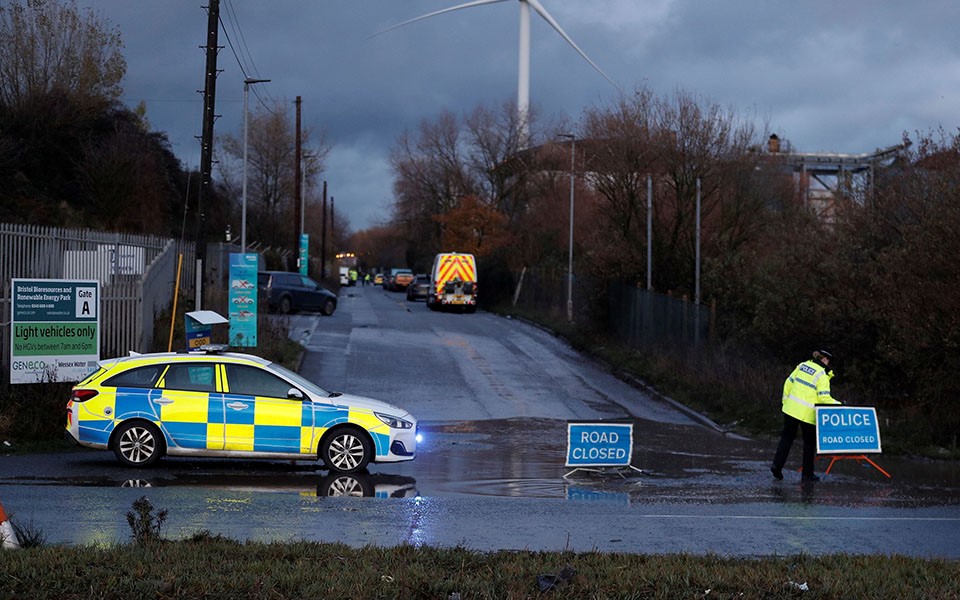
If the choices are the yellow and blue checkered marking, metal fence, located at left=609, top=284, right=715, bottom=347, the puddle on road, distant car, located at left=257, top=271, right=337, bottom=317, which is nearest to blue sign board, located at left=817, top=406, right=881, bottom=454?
the puddle on road

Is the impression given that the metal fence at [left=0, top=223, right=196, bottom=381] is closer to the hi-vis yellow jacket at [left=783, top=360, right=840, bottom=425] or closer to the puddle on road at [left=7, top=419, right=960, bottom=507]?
the puddle on road at [left=7, top=419, right=960, bottom=507]

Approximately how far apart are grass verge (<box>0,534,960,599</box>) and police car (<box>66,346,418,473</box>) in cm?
584

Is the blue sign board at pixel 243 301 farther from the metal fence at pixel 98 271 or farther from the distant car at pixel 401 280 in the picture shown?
the distant car at pixel 401 280

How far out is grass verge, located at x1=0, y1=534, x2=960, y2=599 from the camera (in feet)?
22.6

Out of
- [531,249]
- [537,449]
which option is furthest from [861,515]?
[531,249]

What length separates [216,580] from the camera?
23.0ft

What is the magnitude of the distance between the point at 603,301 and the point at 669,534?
2597 cm

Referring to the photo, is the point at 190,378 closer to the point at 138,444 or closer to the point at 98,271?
the point at 138,444

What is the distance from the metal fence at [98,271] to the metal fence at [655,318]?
1376 centimetres

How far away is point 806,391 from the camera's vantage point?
1470cm

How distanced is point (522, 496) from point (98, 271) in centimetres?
1120

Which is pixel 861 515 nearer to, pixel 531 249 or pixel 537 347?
pixel 537 347

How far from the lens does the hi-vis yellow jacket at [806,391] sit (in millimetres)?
14688

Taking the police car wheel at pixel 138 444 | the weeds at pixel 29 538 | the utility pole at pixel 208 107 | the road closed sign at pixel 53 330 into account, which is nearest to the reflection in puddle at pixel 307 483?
the police car wheel at pixel 138 444
